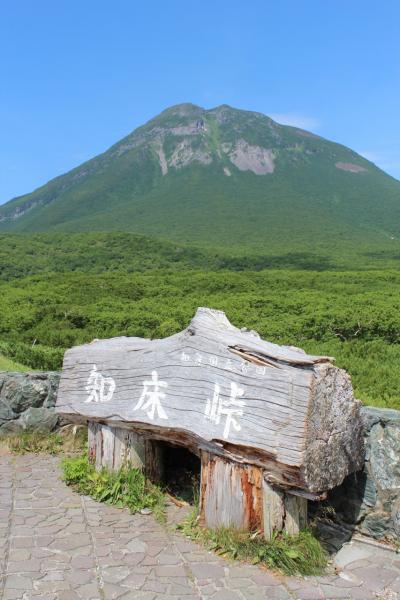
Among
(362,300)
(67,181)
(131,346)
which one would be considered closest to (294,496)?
(131,346)

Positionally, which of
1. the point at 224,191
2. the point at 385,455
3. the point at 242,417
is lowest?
the point at 385,455

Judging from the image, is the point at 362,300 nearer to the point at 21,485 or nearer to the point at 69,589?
the point at 21,485

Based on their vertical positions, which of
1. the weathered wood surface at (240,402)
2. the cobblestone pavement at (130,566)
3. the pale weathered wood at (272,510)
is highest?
the weathered wood surface at (240,402)

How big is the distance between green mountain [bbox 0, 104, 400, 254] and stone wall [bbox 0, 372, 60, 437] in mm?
42000

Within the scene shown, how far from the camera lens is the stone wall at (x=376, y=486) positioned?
14.3 feet

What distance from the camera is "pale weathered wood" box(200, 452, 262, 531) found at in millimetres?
4152

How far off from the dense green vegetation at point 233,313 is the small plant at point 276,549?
103 inches

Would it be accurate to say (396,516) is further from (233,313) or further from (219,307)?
(219,307)

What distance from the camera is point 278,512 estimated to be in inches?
160

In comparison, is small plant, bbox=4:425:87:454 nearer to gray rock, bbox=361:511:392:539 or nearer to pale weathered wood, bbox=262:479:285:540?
pale weathered wood, bbox=262:479:285:540

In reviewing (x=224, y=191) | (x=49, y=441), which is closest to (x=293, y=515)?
(x=49, y=441)

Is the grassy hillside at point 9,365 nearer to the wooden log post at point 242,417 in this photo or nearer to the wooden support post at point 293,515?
the wooden log post at point 242,417

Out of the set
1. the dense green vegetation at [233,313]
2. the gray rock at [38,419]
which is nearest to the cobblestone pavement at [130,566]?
the gray rock at [38,419]

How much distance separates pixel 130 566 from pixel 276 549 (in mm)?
1017
